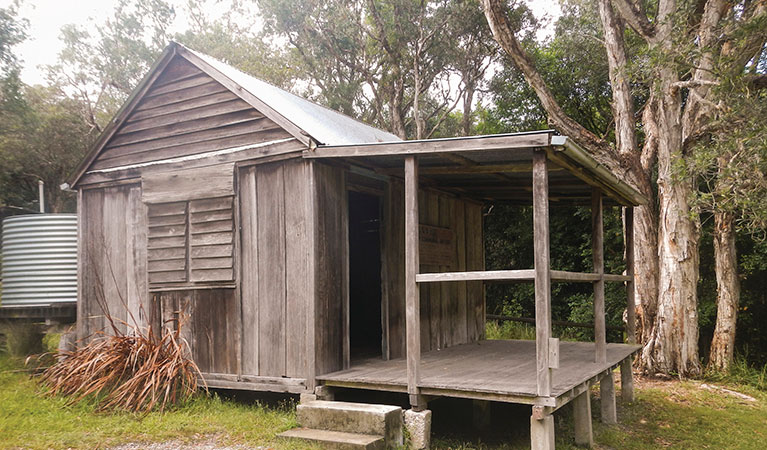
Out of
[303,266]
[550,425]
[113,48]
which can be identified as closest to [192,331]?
[303,266]

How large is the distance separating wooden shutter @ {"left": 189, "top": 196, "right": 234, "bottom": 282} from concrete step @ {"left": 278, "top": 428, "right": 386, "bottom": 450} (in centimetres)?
217

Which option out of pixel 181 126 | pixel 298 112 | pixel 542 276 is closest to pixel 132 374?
pixel 181 126

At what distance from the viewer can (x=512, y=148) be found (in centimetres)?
541

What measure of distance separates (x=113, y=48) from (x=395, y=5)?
9.90 m

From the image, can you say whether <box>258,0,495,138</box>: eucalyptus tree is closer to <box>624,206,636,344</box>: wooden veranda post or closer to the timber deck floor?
<box>624,206,636,344</box>: wooden veranda post

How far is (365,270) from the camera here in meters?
9.77

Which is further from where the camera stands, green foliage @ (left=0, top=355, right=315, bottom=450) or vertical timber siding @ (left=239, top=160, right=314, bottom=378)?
vertical timber siding @ (left=239, top=160, right=314, bottom=378)

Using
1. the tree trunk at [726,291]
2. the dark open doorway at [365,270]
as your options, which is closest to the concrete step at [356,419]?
the dark open doorway at [365,270]

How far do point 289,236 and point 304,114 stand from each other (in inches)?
66.7

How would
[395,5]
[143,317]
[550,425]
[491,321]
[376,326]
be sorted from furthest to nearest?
1. [395,5]
2. [491,321]
3. [376,326]
4. [143,317]
5. [550,425]

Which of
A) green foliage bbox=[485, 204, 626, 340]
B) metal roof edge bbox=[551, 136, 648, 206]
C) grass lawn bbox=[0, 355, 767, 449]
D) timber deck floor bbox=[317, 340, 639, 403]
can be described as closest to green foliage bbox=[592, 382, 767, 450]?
grass lawn bbox=[0, 355, 767, 449]

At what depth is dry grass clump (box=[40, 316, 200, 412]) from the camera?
6.57m

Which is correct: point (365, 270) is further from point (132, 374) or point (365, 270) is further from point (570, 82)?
point (570, 82)

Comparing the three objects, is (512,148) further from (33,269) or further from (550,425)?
(33,269)
